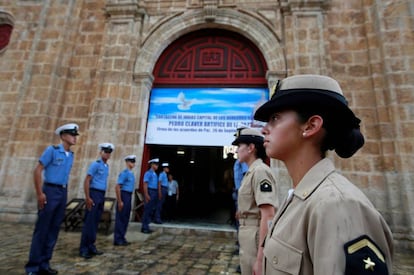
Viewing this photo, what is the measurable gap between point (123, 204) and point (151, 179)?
55.5 inches

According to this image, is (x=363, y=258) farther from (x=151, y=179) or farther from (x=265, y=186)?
(x=151, y=179)

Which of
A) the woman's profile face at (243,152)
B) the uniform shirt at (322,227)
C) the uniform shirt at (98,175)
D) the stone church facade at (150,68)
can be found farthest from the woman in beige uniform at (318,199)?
the stone church facade at (150,68)

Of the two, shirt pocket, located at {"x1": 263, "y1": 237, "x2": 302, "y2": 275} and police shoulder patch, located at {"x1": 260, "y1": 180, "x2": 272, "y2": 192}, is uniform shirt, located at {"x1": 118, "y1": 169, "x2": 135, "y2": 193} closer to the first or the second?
police shoulder patch, located at {"x1": 260, "y1": 180, "x2": 272, "y2": 192}

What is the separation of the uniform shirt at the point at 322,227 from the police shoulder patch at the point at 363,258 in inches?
0.4

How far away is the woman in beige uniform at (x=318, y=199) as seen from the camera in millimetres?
647

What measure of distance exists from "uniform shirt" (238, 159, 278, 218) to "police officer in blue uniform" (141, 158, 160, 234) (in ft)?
13.9

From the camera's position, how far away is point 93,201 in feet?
14.3

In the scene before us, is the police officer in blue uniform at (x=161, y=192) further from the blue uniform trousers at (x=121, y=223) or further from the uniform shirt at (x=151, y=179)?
the blue uniform trousers at (x=121, y=223)

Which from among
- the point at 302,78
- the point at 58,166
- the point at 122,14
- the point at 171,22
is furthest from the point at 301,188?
the point at 122,14

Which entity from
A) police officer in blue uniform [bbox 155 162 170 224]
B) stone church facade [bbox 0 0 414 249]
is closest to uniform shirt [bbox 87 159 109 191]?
stone church facade [bbox 0 0 414 249]

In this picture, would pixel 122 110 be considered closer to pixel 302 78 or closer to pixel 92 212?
pixel 92 212

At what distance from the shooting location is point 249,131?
8.23 feet

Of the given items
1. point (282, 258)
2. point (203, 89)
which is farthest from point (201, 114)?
point (282, 258)

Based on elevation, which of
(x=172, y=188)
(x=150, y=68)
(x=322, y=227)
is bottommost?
(x=322, y=227)
